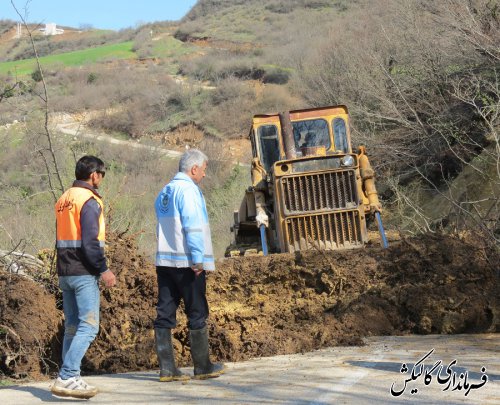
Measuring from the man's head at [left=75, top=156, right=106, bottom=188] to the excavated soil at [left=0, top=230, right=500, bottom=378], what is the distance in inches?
95.9

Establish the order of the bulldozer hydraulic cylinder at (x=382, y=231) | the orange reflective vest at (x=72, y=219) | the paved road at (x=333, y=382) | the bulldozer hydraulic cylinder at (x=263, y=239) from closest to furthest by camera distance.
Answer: the paved road at (x=333, y=382) → the orange reflective vest at (x=72, y=219) → the bulldozer hydraulic cylinder at (x=382, y=231) → the bulldozer hydraulic cylinder at (x=263, y=239)

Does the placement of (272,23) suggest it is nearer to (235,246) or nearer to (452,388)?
(235,246)

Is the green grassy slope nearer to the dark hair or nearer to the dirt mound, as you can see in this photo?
the dirt mound

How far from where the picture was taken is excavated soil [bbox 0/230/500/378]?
8508mm

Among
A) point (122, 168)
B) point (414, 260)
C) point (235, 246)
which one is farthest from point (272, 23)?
point (414, 260)

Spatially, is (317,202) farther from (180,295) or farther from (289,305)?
(180,295)

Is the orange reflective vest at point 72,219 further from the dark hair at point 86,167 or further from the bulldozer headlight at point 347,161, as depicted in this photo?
the bulldozer headlight at point 347,161

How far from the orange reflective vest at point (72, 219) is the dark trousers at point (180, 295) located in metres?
0.74

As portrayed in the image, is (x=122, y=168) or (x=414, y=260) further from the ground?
(x=122, y=168)

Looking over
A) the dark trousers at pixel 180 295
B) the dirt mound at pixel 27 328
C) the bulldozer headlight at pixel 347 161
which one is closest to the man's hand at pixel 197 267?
the dark trousers at pixel 180 295

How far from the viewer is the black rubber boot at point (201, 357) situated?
711cm

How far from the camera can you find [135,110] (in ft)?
193

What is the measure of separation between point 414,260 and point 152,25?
3944 inches

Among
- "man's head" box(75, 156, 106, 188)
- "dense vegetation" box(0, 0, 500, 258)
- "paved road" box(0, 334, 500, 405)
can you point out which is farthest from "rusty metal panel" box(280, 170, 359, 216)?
"man's head" box(75, 156, 106, 188)
